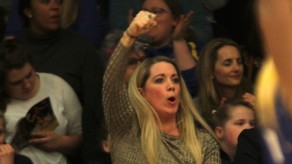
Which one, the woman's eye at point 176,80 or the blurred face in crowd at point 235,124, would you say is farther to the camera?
the blurred face in crowd at point 235,124

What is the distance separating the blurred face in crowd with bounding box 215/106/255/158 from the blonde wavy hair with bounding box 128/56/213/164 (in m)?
0.30

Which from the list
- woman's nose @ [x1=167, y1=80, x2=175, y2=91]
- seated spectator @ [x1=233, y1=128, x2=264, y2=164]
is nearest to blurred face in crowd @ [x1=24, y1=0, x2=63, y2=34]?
woman's nose @ [x1=167, y1=80, x2=175, y2=91]

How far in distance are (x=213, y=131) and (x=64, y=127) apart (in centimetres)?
87

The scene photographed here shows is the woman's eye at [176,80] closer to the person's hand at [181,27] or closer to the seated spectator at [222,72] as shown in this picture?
the seated spectator at [222,72]

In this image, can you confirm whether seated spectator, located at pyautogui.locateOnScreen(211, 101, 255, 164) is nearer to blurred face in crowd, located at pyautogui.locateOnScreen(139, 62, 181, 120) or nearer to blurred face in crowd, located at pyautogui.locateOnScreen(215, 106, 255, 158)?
blurred face in crowd, located at pyautogui.locateOnScreen(215, 106, 255, 158)

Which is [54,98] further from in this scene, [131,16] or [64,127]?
[131,16]

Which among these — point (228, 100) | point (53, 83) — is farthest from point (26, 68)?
point (228, 100)

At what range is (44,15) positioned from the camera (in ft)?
15.8

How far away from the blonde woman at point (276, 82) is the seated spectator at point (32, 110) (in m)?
3.04

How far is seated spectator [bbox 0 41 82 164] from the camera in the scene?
4.20 m

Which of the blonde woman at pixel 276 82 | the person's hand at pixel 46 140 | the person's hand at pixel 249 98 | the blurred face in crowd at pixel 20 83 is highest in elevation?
the blonde woman at pixel 276 82

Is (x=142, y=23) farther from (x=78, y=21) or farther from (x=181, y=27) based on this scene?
(x=78, y=21)

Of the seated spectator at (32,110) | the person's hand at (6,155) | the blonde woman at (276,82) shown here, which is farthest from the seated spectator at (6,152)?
the blonde woman at (276,82)

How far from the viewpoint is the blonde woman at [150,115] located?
12.6 ft
